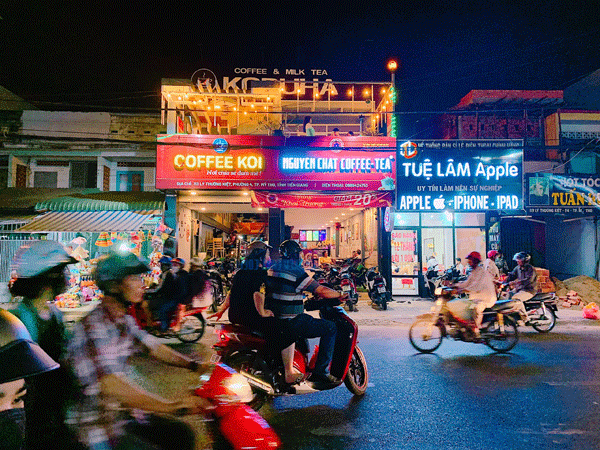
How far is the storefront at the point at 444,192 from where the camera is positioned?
14.6 meters

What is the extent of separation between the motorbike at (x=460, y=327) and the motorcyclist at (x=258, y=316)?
11.1ft

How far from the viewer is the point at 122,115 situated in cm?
1683

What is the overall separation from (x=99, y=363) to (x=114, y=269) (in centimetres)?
57

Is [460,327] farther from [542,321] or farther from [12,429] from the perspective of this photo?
[12,429]

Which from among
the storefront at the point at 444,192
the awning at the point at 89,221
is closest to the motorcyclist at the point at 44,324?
the awning at the point at 89,221

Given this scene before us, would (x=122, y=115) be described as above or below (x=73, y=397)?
above

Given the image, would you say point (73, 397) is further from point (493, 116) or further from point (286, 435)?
point (493, 116)

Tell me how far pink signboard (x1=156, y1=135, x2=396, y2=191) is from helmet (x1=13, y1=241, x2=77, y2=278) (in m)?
11.5

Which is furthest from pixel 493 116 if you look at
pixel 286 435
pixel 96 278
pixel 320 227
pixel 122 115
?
pixel 96 278

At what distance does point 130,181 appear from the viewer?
17.2 meters

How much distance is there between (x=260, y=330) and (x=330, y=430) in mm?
1216

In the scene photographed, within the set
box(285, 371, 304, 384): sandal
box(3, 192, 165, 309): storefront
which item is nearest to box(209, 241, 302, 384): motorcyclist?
box(285, 371, 304, 384): sandal

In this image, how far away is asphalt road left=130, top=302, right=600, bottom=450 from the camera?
3.83m

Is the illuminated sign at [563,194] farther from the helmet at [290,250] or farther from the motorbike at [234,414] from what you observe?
the motorbike at [234,414]
